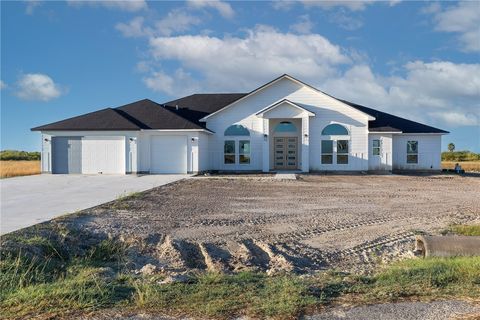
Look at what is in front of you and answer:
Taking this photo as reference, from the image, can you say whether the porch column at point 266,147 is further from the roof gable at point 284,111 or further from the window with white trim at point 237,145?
the window with white trim at point 237,145

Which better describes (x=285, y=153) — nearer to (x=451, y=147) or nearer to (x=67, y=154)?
(x=67, y=154)

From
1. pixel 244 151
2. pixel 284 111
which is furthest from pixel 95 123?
pixel 284 111

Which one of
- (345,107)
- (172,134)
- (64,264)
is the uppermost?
(345,107)

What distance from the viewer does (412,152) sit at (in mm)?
31797

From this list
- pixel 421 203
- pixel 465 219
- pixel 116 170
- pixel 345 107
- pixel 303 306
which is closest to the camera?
pixel 303 306

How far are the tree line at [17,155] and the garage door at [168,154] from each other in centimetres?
4538

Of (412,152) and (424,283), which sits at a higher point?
(412,152)

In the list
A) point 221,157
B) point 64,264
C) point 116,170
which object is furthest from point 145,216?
point 221,157

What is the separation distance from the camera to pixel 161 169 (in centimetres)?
2852

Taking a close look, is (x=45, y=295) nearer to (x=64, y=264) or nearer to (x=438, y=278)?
(x=64, y=264)

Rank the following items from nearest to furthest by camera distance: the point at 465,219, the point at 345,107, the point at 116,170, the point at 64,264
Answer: the point at 64,264
the point at 465,219
the point at 116,170
the point at 345,107

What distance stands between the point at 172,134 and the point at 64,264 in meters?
21.4

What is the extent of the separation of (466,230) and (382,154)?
2118 centimetres

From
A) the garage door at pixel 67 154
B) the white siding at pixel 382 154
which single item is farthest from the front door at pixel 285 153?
the garage door at pixel 67 154
